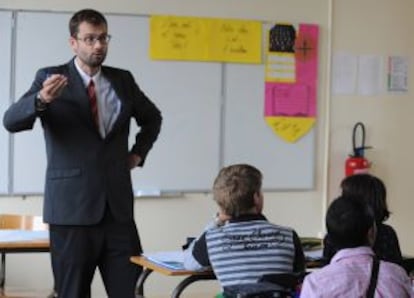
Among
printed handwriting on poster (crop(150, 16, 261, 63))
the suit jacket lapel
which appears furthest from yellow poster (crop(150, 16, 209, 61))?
the suit jacket lapel

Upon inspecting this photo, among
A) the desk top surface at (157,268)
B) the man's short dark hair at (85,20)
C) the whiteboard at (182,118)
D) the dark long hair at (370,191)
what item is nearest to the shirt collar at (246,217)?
the desk top surface at (157,268)

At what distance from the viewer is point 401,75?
586 centimetres

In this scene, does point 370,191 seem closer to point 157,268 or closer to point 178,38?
point 157,268

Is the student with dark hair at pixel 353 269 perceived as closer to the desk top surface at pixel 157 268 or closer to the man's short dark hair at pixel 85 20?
the desk top surface at pixel 157 268

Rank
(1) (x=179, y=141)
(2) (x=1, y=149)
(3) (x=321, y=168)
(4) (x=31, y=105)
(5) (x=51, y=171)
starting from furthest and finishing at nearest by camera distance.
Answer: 1. (3) (x=321, y=168)
2. (1) (x=179, y=141)
3. (2) (x=1, y=149)
4. (5) (x=51, y=171)
5. (4) (x=31, y=105)

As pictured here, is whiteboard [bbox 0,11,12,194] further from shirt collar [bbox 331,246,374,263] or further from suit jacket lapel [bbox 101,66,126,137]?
shirt collar [bbox 331,246,374,263]

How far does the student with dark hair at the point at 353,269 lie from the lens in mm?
2203

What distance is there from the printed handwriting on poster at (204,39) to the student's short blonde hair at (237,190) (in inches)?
97.7

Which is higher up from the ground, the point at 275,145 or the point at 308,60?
the point at 308,60

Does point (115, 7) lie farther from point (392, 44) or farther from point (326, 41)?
point (392, 44)

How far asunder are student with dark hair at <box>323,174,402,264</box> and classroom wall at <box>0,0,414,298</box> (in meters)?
2.41

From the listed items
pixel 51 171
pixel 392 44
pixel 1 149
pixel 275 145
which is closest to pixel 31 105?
pixel 51 171

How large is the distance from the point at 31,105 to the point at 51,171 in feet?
0.99

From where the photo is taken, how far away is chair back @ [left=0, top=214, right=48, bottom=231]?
13.4 ft
